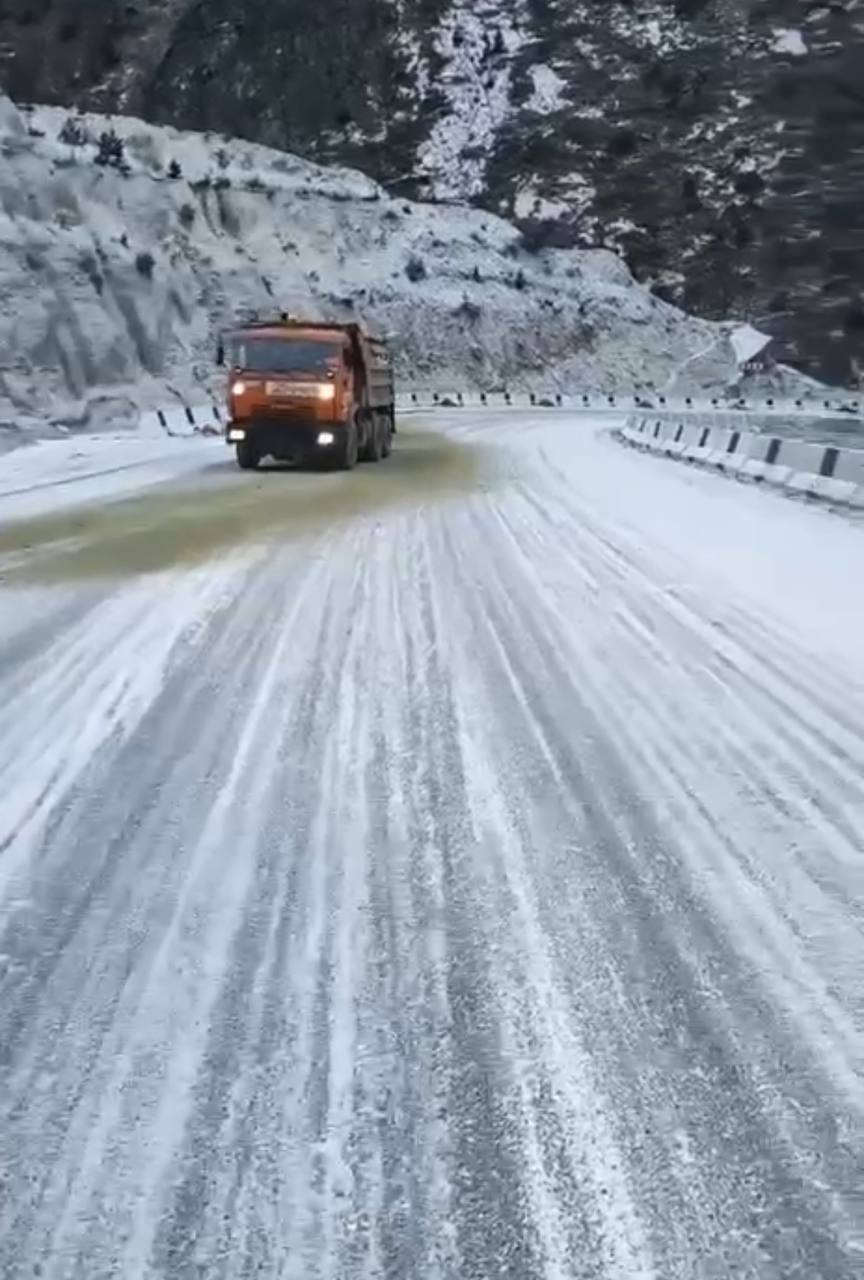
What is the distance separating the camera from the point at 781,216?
4006 inches

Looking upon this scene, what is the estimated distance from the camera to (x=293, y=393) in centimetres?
2838

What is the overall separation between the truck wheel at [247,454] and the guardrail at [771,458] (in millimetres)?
7914

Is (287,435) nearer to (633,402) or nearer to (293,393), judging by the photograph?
(293,393)

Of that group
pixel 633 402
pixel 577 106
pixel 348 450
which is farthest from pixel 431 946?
pixel 577 106

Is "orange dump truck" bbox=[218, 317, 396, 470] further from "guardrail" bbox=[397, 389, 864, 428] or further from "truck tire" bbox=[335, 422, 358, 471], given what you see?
"guardrail" bbox=[397, 389, 864, 428]

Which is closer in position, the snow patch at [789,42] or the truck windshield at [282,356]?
the truck windshield at [282,356]

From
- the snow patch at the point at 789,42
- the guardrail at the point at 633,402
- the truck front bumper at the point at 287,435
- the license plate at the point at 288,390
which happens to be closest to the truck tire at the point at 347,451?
the truck front bumper at the point at 287,435

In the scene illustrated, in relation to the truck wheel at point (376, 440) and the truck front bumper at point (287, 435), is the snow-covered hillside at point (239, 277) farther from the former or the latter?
the truck front bumper at point (287, 435)

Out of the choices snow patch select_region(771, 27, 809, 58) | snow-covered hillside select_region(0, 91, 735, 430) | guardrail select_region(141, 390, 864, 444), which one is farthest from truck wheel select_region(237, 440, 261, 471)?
snow patch select_region(771, 27, 809, 58)

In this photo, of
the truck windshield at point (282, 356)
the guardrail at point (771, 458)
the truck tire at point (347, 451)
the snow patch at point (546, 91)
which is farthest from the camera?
the snow patch at point (546, 91)

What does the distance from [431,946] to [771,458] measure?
2108 centimetres

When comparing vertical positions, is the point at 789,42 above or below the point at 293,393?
above

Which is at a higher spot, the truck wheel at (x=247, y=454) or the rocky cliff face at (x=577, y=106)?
the rocky cliff face at (x=577, y=106)

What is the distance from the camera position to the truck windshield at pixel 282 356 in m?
28.9
